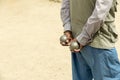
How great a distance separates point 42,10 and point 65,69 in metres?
2.10

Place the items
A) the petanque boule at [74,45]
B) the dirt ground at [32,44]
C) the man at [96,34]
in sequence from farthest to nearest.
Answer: the dirt ground at [32,44], the petanque boule at [74,45], the man at [96,34]

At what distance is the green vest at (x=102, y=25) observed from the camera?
1.94 m

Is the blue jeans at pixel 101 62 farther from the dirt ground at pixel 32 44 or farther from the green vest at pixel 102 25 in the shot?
the dirt ground at pixel 32 44

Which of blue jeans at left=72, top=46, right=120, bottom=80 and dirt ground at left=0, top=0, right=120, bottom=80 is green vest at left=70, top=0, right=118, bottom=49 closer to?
blue jeans at left=72, top=46, right=120, bottom=80

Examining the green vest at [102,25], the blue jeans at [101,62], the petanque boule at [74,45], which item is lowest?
the blue jeans at [101,62]

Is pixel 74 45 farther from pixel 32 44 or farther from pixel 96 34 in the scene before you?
pixel 32 44

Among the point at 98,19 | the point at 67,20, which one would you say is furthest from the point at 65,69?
the point at 98,19

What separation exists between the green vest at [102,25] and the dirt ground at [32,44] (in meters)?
1.27

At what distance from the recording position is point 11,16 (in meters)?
5.20

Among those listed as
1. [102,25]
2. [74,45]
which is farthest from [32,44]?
[102,25]

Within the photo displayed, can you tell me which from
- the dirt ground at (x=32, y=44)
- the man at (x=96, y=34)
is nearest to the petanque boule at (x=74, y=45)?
the man at (x=96, y=34)

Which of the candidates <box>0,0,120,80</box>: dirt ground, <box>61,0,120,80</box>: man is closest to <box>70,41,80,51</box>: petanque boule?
<box>61,0,120,80</box>: man

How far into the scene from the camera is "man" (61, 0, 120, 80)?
1880 mm

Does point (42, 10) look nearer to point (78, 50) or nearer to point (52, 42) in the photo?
point (52, 42)
